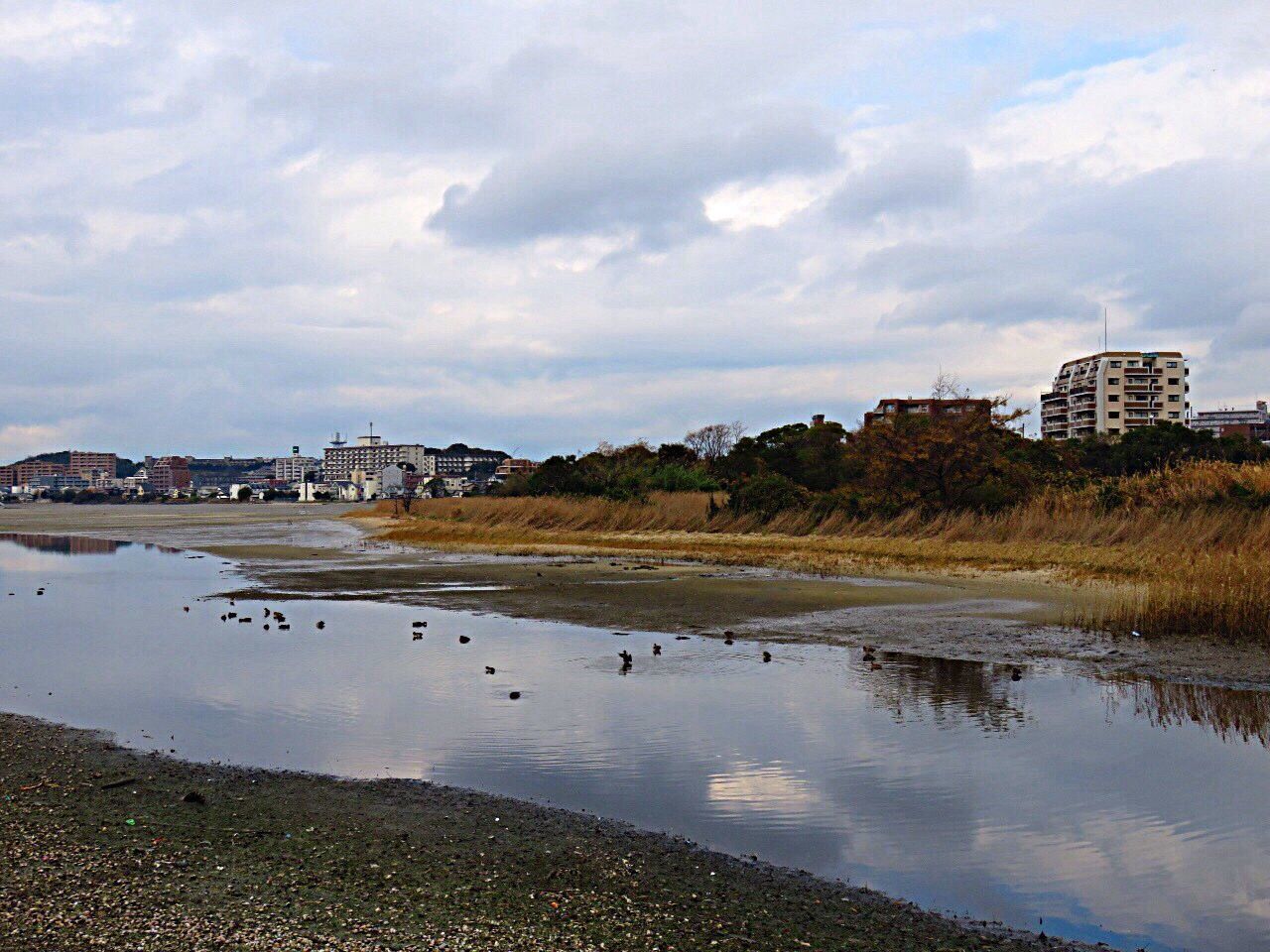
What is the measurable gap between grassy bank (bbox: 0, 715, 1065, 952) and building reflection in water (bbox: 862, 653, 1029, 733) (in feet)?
16.7

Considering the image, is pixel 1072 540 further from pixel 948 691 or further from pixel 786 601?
pixel 948 691

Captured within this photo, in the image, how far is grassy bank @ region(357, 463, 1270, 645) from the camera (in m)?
16.0

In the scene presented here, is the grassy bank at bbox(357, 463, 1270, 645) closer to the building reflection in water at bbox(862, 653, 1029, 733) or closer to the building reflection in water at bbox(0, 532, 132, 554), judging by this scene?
the building reflection in water at bbox(862, 653, 1029, 733)

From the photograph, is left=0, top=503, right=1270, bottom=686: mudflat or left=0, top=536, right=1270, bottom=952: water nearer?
left=0, top=536, right=1270, bottom=952: water

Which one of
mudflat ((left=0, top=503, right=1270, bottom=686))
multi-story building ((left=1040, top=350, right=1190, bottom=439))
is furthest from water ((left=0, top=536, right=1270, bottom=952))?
multi-story building ((left=1040, top=350, right=1190, bottom=439))

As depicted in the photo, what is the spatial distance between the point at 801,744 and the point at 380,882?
4.92 metres

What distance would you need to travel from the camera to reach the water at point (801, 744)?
671 centimetres

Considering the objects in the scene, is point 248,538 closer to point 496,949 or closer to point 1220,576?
point 1220,576

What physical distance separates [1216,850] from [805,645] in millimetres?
9065

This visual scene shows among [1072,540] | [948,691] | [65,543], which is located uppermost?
[1072,540]

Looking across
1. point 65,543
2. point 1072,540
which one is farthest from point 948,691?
point 65,543

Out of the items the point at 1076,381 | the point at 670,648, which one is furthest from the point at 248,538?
the point at 1076,381

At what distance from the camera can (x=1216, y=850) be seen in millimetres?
7094

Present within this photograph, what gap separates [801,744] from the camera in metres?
9.95
